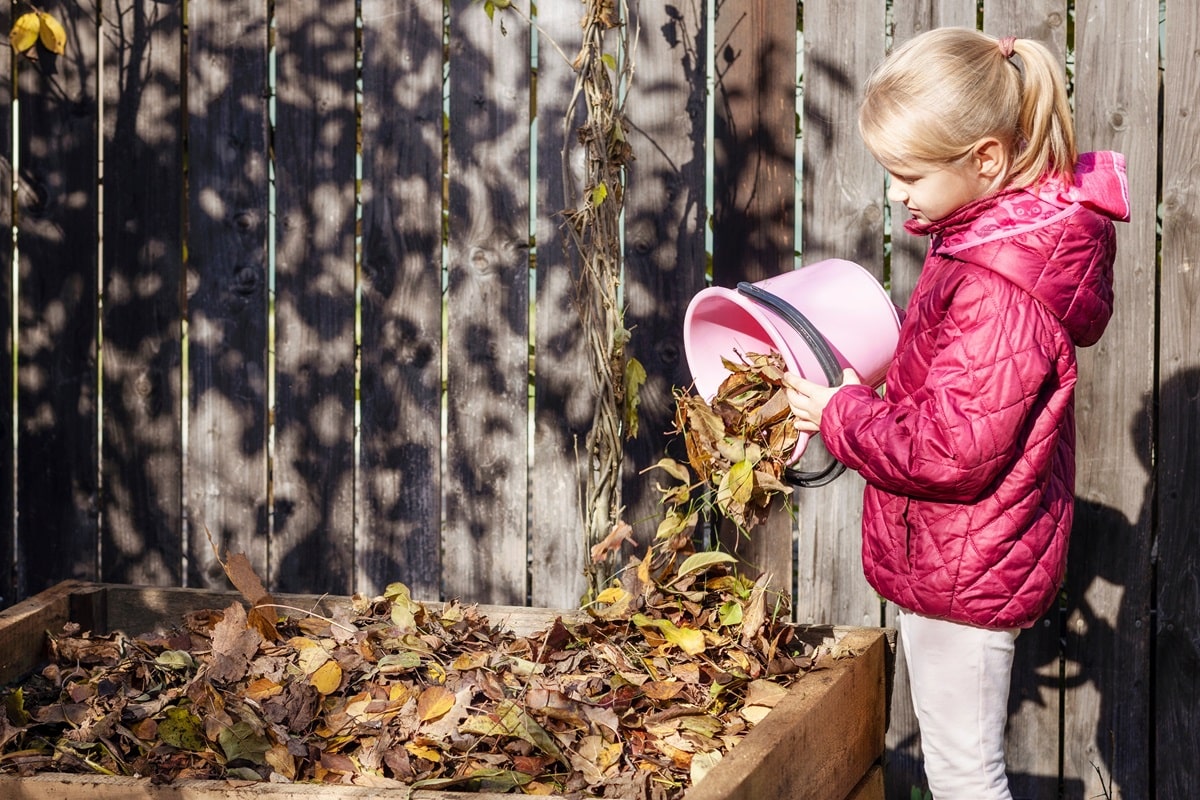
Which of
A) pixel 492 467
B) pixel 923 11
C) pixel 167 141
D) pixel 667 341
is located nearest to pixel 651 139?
pixel 667 341

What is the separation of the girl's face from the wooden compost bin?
0.77 meters

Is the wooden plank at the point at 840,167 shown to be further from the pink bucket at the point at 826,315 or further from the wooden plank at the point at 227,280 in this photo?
the wooden plank at the point at 227,280

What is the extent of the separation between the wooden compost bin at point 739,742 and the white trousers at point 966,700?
11 cm

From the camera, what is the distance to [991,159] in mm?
1964

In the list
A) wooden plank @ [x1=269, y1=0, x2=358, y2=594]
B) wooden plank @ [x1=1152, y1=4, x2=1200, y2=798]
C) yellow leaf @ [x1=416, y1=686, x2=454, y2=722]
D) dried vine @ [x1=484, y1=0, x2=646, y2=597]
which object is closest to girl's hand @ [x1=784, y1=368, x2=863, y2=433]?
dried vine @ [x1=484, y1=0, x2=646, y2=597]

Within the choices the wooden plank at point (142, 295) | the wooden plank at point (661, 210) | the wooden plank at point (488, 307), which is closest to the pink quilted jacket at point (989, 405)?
the wooden plank at point (661, 210)

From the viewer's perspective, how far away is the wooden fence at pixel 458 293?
278 centimetres

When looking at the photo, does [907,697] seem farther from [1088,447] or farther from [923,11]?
[923,11]

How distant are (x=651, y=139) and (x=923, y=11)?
A: 674 millimetres

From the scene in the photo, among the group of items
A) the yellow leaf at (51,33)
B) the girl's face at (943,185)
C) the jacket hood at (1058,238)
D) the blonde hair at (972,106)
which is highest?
the yellow leaf at (51,33)

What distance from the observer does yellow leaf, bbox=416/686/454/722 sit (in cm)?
189

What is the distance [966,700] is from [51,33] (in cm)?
257

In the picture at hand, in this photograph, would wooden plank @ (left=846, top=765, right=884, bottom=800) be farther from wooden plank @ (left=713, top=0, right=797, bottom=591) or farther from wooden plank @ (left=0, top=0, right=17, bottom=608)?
wooden plank @ (left=0, top=0, right=17, bottom=608)

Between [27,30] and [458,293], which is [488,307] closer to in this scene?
[458,293]
